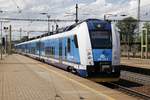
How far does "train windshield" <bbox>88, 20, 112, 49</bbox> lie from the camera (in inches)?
877

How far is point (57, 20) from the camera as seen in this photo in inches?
2488

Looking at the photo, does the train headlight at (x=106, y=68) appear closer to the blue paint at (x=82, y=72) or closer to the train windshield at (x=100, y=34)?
the blue paint at (x=82, y=72)

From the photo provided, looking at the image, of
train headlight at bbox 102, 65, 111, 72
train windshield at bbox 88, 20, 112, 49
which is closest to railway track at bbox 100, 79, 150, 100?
train headlight at bbox 102, 65, 111, 72

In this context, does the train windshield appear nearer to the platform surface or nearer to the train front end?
the train front end

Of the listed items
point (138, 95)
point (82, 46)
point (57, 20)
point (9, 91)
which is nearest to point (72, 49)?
point (82, 46)

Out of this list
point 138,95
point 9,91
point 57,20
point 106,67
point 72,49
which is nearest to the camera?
point 9,91

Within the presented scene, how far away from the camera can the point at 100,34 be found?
22672 mm

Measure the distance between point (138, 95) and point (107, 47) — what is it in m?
4.79

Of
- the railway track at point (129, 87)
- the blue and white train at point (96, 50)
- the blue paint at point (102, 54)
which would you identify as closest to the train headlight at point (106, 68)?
the blue and white train at point (96, 50)

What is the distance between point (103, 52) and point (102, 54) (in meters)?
0.13

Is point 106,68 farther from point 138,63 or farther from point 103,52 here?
point 138,63

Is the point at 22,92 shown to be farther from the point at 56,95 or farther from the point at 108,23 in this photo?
the point at 108,23

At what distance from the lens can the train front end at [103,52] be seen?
2156 centimetres

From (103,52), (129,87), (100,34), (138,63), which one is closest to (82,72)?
(103,52)
